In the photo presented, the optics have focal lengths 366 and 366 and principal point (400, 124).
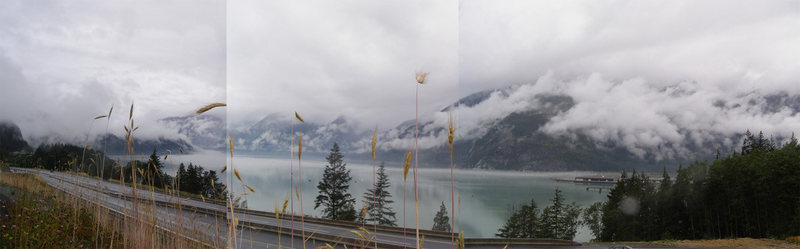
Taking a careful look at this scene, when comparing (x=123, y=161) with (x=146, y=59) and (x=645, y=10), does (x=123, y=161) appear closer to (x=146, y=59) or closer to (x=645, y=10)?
(x=146, y=59)

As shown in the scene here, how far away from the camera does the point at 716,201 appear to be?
3418mm

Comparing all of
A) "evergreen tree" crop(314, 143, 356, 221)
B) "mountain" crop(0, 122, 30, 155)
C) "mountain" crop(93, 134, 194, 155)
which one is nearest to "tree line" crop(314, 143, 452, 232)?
"evergreen tree" crop(314, 143, 356, 221)

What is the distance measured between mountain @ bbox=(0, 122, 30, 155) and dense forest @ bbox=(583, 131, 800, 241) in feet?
19.2

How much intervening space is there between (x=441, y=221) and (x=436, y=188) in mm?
373

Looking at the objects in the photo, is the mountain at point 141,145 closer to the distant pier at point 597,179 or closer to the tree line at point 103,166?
the tree line at point 103,166

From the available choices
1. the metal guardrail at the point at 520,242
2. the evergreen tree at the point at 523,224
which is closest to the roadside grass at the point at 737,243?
the metal guardrail at the point at 520,242

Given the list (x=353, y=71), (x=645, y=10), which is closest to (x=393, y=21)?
(x=353, y=71)

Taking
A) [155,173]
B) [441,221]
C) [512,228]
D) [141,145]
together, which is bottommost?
[512,228]

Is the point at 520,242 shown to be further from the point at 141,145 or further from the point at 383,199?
the point at 141,145

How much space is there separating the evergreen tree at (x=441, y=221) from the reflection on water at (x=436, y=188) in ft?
0.18

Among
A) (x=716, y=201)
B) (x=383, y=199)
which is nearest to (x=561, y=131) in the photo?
(x=716, y=201)

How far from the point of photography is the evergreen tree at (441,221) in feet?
12.4

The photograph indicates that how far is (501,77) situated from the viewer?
4.80 meters

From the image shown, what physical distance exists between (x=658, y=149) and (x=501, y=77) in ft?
6.32
